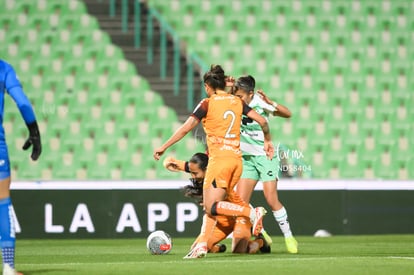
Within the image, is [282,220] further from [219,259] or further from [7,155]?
[7,155]

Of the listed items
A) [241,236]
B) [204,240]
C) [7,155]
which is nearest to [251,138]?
[241,236]

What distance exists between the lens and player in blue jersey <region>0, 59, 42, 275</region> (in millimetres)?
7051

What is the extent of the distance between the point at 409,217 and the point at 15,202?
248 inches

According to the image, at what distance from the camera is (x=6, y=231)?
7.14 meters

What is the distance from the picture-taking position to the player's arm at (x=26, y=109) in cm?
700

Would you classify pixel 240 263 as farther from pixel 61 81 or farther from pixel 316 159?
pixel 61 81

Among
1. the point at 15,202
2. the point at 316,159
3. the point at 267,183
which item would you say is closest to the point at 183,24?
the point at 316,159

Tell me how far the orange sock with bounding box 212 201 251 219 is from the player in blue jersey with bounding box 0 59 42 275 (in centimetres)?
261

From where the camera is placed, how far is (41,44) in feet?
61.1

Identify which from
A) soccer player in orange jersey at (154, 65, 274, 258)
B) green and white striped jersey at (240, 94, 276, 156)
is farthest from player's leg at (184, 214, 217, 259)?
green and white striped jersey at (240, 94, 276, 156)

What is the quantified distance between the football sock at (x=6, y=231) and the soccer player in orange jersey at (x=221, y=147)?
7.87 ft

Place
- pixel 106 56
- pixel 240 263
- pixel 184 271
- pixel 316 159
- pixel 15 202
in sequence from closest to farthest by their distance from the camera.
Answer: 1. pixel 184 271
2. pixel 240 263
3. pixel 15 202
4. pixel 316 159
5. pixel 106 56

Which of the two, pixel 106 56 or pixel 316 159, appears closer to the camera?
pixel 316 159

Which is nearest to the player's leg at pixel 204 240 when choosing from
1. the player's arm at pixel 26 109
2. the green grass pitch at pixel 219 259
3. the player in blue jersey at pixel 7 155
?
the green grass pitch at pixel 219 259
